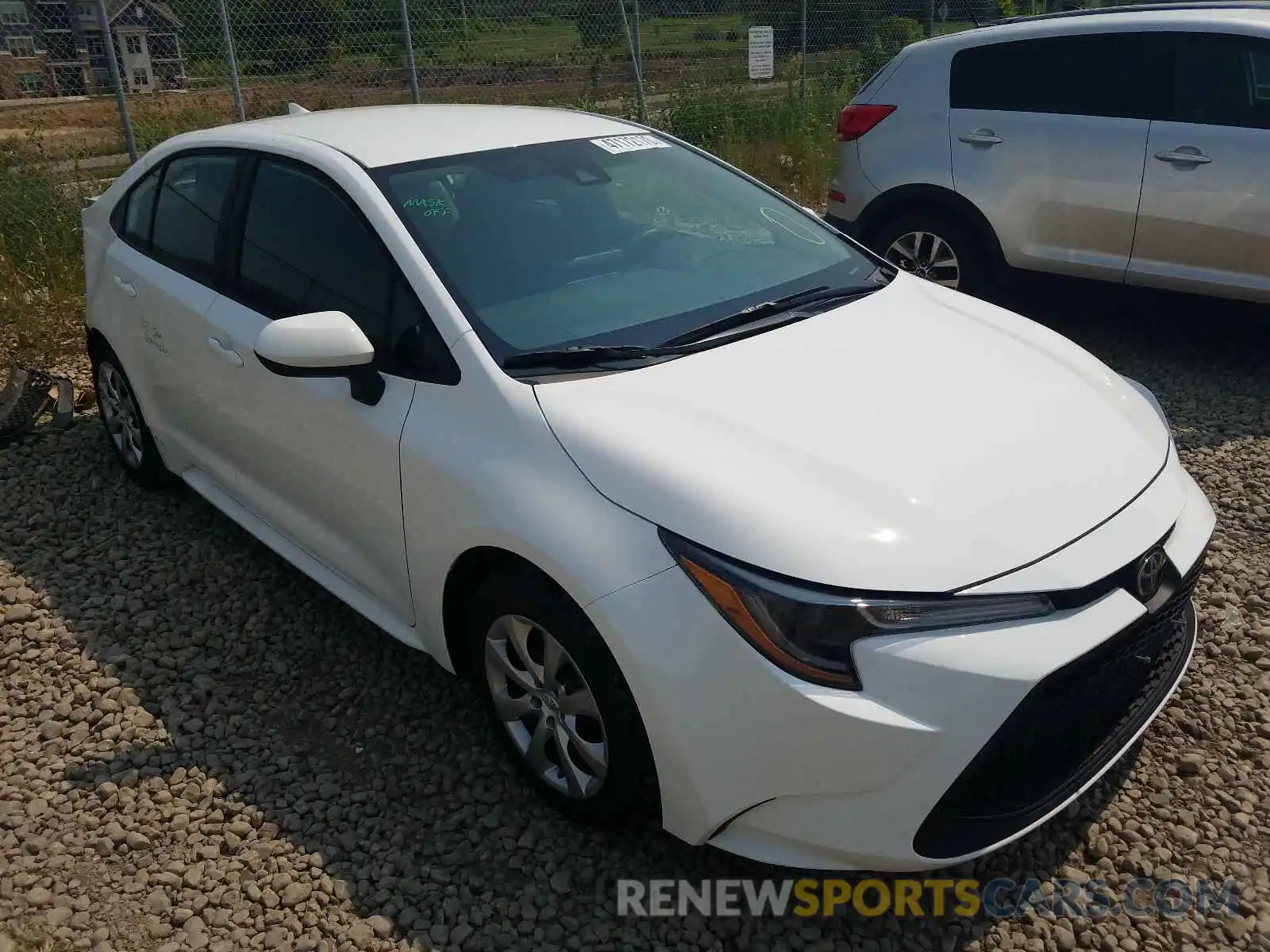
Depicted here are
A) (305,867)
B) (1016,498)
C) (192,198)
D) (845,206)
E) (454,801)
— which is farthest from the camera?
(845,206)

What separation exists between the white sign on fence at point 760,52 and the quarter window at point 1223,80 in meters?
6.31

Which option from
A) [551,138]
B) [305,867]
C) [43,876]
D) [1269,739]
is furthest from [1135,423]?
[43,876]

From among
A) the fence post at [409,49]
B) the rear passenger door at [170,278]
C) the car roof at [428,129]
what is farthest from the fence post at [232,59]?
the car roof at [428,129]

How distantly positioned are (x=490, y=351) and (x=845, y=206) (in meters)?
4.32

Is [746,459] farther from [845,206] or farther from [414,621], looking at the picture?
[845,206]

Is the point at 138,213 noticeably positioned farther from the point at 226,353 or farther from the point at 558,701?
the point at 558,701

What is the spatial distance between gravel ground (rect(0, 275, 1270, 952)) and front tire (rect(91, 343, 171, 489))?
43cm

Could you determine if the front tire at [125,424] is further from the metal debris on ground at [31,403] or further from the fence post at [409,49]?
the fence post at [409,49]

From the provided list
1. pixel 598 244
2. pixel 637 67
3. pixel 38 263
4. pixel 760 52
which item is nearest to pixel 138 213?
pixel 598 244

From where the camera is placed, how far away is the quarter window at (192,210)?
12.3 ft

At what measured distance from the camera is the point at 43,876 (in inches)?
108

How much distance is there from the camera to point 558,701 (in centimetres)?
260

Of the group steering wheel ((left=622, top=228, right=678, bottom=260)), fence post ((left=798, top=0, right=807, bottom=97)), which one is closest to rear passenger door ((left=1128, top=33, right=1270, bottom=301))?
steering wheel ((left=622, top=228, right=678, bottom=260))

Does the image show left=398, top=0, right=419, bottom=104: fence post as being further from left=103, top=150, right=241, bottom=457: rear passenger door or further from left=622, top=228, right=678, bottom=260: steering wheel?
left=622, top=228, right=678, bottom=260: steering wheel
